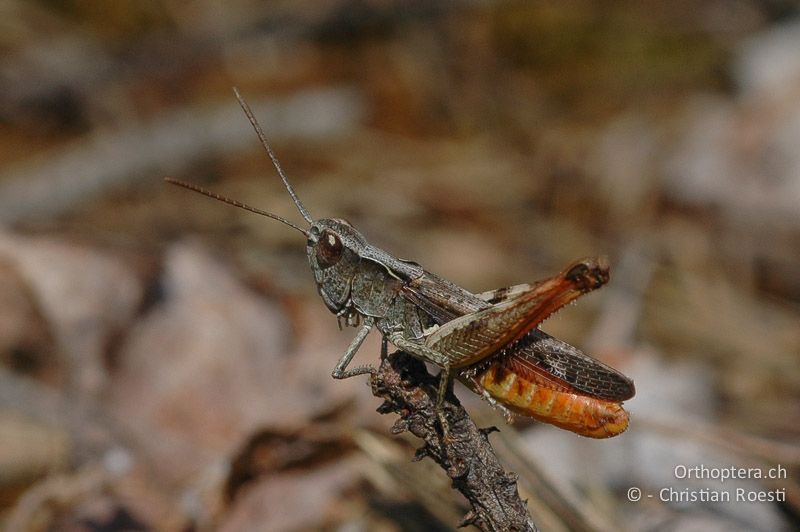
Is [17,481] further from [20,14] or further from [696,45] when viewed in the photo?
[696,45]

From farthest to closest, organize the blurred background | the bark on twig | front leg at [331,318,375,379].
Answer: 1. the blurred background
2. front leg at [331,318,375,379]
3. the bark on twig

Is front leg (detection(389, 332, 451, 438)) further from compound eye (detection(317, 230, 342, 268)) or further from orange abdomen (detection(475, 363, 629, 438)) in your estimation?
compound eye (detection(317, 230, 342, 268))

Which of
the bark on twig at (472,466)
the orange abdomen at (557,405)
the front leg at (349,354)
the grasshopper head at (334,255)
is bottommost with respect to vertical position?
the bark on twig at (472,466)

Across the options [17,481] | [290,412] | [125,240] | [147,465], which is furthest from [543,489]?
[125,240]

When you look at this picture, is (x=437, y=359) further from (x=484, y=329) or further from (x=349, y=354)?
(x=349, y=354)

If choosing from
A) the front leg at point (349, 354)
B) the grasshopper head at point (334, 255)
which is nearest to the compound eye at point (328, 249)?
the grasshopper head at point (334, 255)

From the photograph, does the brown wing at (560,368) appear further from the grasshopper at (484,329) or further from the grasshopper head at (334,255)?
the grasshopper head at (334,255)

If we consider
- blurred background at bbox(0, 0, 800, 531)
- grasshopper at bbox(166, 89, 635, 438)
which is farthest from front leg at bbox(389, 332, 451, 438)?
blurred background at bbox(0, 0, 800, 531)
